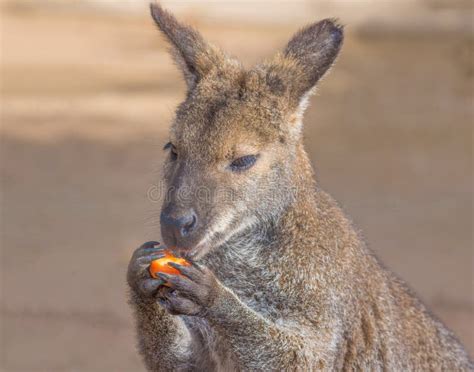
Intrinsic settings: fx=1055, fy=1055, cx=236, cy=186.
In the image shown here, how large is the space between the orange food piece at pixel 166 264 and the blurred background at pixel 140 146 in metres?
2.75

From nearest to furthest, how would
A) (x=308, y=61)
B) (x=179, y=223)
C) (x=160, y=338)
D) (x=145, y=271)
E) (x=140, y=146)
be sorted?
(x=179, y=223) → (x=145, y=271) → (x=160, y=338) → (x=308, y=61) → (x=140, y=146)

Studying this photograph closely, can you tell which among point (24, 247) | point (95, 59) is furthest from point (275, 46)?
point (24, 247)

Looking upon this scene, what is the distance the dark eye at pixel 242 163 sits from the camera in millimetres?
5688

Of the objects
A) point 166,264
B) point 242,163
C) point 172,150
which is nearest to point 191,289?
point 166,264

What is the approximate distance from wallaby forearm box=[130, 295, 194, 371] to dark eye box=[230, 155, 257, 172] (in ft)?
2.85

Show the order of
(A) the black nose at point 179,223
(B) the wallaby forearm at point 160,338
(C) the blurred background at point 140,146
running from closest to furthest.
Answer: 1. (A) the black nose at point 179,223
2. (B) the wallaby forearm at point 160,338
3. (C) the blurred background at point 140,146

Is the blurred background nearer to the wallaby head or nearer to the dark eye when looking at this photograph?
the wallaby head

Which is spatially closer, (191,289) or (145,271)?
(191,289)

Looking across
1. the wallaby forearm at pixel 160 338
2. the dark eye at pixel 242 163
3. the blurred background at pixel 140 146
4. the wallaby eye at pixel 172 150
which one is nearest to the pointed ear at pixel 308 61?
the dark eye at pixel 242 163

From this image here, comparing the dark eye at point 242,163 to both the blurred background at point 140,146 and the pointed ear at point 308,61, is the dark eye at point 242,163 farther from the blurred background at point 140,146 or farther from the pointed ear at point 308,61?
the blurred background at point 140,146

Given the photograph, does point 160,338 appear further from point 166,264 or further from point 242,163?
point 242,163

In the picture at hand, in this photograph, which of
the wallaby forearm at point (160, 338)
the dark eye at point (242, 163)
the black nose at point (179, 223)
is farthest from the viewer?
the wallaby forearm at point (160, 338)

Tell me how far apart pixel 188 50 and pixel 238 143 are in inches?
34.8

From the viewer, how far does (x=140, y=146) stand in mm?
14945
